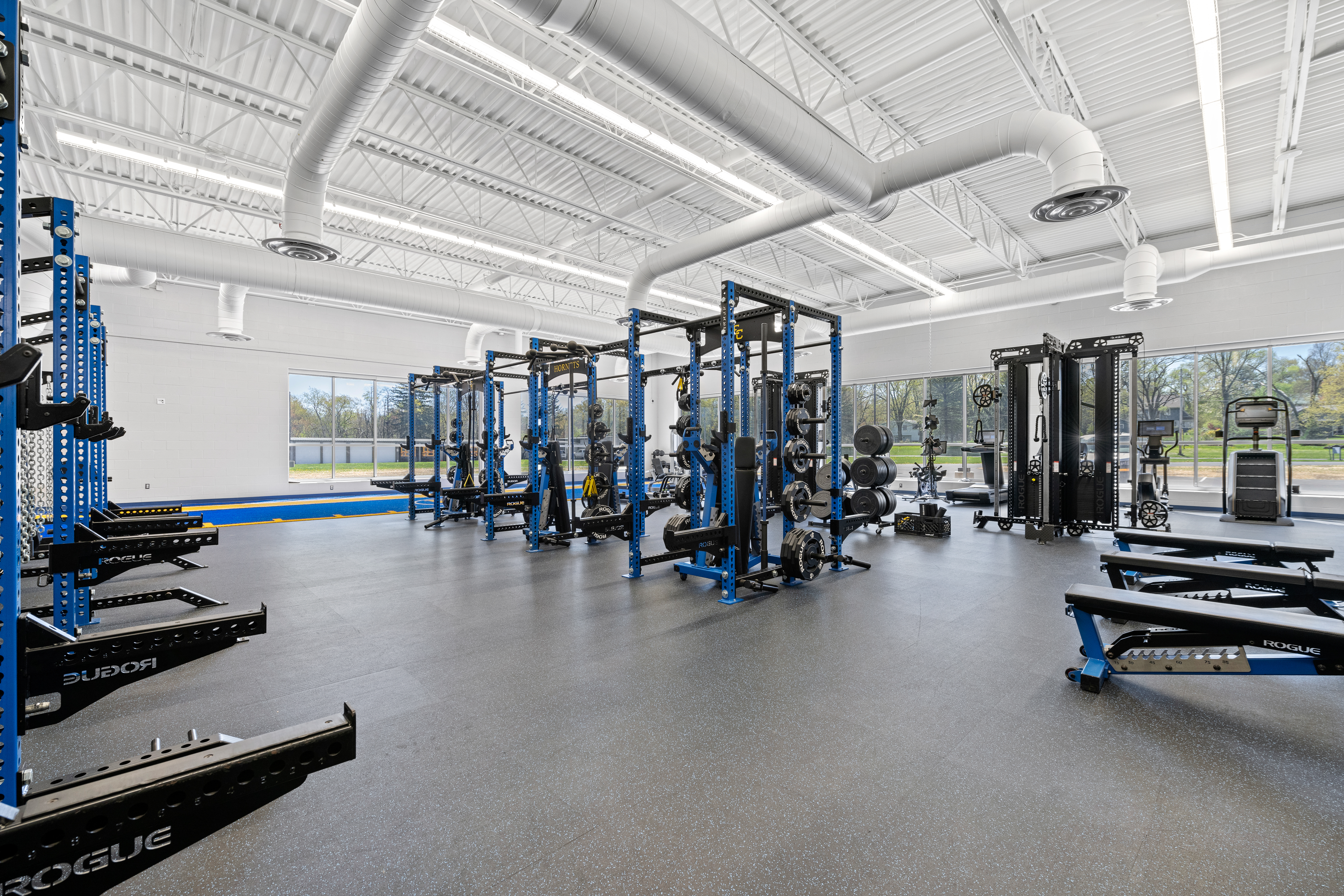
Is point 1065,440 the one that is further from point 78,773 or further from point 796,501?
point 78,773

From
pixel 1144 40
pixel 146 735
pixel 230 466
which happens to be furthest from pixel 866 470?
pixel 230 466

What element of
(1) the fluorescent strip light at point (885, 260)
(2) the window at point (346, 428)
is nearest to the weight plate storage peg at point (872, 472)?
(1) the fluorescent strip light at point (885, 260)

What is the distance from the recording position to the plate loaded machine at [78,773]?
126 centimetres

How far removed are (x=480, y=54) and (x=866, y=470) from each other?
7.01m

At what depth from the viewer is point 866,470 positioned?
868 centimetres

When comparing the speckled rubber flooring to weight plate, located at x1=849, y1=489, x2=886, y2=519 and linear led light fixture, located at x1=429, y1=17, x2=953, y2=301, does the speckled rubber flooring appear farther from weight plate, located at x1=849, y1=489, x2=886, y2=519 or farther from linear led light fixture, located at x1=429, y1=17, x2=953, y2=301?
weight plate, located at x1=849, y1=489, x2=886, y2=519

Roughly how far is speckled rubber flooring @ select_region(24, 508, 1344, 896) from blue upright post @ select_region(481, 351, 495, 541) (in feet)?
11.3

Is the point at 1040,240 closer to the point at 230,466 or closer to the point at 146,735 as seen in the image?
the point at 146,735

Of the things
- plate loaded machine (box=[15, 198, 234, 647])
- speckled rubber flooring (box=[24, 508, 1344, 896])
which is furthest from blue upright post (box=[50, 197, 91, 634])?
speckled rubber flooring (box=[24, 508, 1344, 896])

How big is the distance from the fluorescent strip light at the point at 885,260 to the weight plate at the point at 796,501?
151 inches

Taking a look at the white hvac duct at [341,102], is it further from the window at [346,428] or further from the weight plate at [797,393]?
the window at [346,428]

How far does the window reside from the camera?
12.1 m

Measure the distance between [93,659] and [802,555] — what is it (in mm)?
4430

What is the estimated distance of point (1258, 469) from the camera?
26.9 feet
